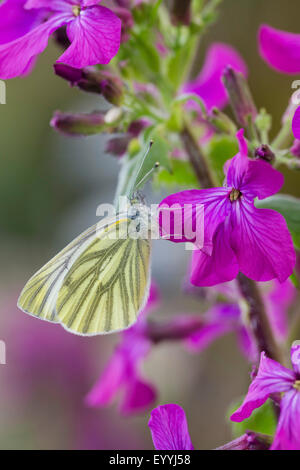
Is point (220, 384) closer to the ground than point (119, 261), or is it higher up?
closer to the ground

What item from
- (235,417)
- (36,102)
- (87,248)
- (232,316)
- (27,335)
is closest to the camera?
(235,417)

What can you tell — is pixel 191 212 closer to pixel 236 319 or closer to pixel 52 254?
pixel 236 319

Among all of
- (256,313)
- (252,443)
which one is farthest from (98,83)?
(252,443)

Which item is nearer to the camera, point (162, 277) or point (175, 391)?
point (175, 391)

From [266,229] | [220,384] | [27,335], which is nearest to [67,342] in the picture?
[27,335]

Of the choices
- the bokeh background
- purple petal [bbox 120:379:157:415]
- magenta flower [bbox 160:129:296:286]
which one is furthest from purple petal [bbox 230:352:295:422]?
the bokeh background

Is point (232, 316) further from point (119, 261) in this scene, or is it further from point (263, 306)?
point (119, 261)
